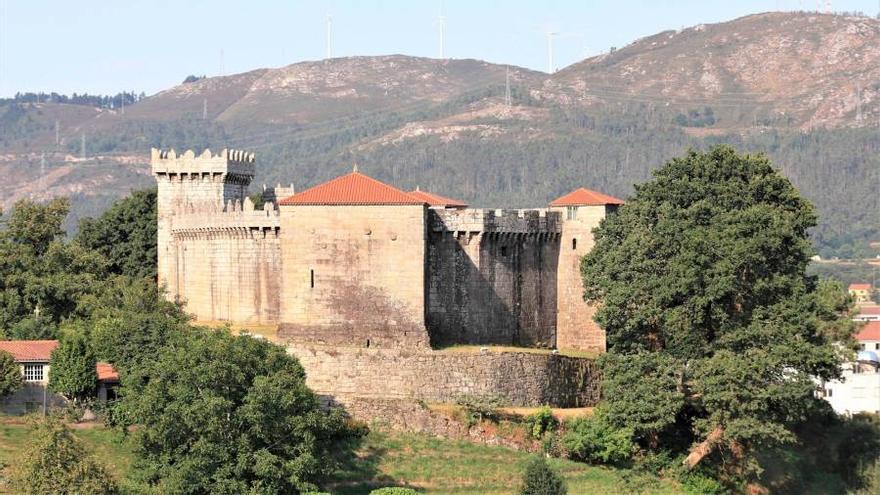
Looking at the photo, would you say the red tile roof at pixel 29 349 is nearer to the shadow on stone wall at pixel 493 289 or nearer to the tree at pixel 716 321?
the shadow on stone wall at pixel 493 289

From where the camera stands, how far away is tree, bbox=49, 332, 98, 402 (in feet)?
193

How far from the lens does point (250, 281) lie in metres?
70.3

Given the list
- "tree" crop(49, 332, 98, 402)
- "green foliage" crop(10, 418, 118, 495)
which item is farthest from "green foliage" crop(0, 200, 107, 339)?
"green foliage" crop(10, 418, 118, 495)

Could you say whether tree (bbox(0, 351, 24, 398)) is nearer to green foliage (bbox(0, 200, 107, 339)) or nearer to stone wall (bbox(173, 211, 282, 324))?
green foliage (bbox(0, 200, 107, 339))

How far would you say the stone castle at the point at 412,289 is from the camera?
60.1 meters

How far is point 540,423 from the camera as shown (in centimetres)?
5931

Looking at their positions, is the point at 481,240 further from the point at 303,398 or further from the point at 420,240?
the point at 303,398

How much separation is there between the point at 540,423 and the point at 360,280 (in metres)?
8.64

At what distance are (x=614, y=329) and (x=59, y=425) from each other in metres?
21.5

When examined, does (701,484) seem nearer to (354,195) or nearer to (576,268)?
(576,268)

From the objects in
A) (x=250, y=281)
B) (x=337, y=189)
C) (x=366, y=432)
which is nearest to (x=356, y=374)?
(x=366, y=432)

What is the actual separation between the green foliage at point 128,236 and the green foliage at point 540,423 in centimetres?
2779

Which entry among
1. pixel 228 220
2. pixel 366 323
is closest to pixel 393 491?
pixel 366 323

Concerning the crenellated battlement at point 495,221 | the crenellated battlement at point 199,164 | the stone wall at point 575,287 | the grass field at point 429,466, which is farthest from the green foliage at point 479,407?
the crenellated battlement at point 199,164
